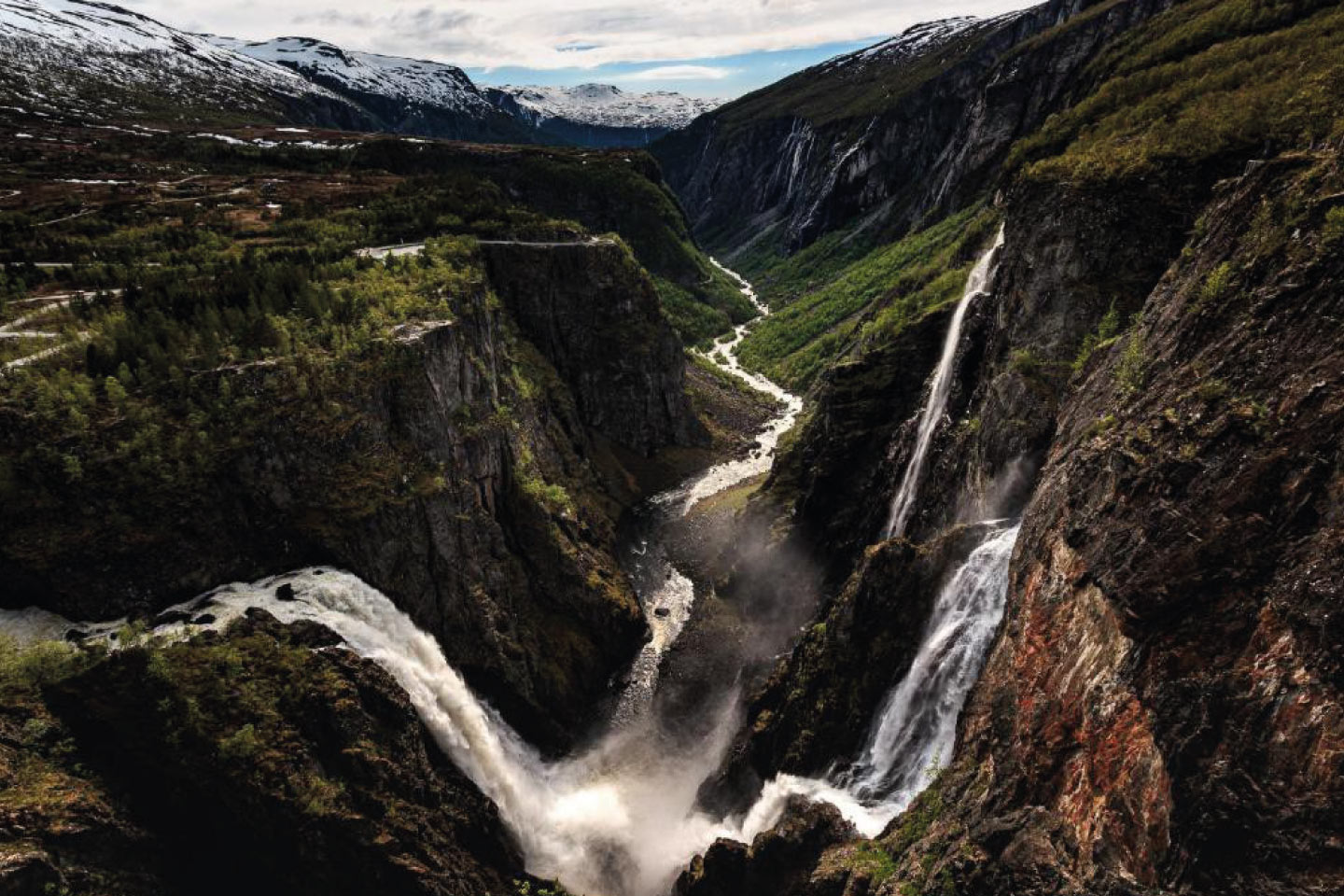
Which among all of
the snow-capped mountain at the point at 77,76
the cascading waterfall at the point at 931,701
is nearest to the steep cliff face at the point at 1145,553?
the cascading waterfall at the point at 931,701

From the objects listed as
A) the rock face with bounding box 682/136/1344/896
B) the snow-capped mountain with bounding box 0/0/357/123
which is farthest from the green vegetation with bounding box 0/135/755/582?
the snow-capped mountain with bounding box 0/0/357/123

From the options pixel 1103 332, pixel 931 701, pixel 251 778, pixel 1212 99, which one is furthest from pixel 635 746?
pixel 1212 99

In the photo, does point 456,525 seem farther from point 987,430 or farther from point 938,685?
point 987,430

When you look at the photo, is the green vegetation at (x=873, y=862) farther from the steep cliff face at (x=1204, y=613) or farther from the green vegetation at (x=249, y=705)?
the green vegetation at (x=249, y=705)

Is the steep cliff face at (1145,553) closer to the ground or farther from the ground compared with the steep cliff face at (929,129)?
closer to the ground

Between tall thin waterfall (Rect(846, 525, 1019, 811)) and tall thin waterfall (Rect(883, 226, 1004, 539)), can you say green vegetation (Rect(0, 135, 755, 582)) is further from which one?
tall thin waterfall (Rect(846, 525, 1019, 811))

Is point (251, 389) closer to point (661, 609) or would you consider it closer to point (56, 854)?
point (56, 854)
